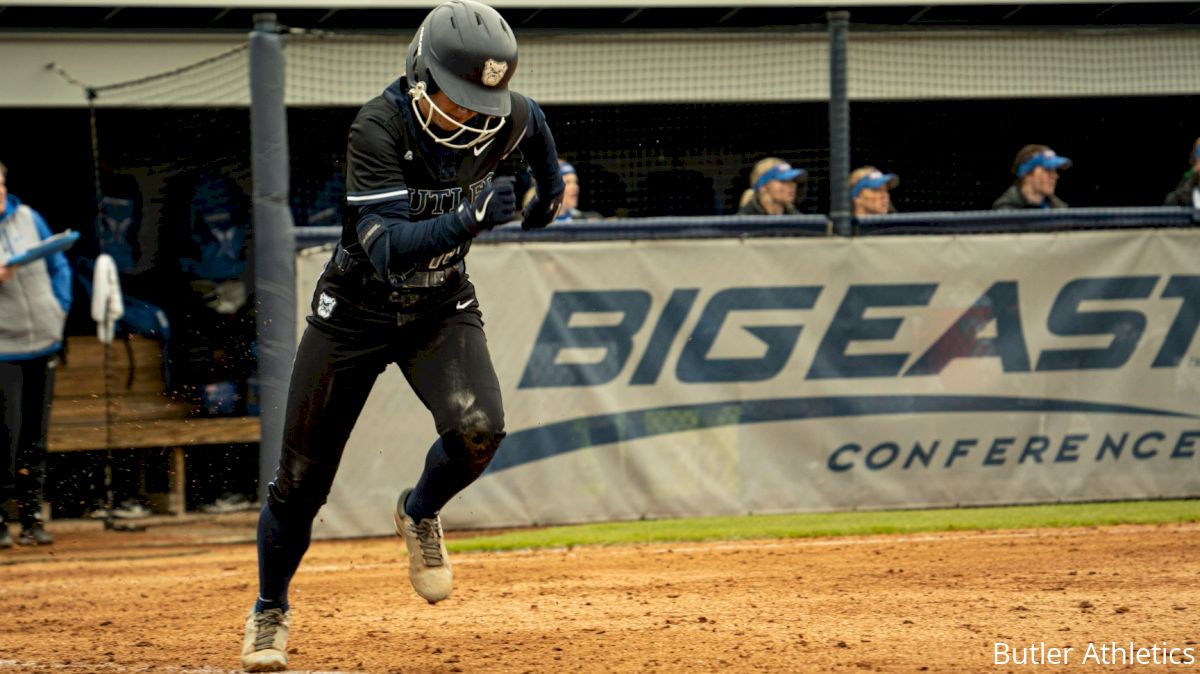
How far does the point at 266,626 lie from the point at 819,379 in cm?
480

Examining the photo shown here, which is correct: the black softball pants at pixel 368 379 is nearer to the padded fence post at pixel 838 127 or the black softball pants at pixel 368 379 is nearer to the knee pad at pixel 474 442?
the knee pad at pixel 474 442

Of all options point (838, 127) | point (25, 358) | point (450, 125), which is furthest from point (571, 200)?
point (450, 125)

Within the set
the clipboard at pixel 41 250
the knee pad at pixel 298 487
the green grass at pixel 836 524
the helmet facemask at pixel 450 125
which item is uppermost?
the clipboard at pixel 41 250

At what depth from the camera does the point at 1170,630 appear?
560 centimetres

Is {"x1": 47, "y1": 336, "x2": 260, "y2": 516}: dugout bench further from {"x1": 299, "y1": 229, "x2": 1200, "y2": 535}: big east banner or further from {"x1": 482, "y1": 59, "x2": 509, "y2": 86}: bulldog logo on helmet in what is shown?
{"x1": 482, "y1": 59, "x2": 509, "y2": 86}: bulldog logo on helmet

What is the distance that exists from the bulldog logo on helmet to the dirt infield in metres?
2.05

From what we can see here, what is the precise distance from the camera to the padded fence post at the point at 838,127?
31.4ft

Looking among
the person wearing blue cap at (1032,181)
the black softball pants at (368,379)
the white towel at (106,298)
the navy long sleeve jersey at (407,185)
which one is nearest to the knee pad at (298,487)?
the black softball pants at (368,379)

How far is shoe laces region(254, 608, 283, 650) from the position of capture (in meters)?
5.40

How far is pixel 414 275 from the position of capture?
5113 millimetres

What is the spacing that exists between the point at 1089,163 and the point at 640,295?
4953 mm

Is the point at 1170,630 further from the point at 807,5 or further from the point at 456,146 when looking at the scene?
the point at 807,5

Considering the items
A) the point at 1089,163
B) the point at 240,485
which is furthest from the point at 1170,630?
the point at 1089,163

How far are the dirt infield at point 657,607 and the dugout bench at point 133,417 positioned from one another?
1.16 meters
